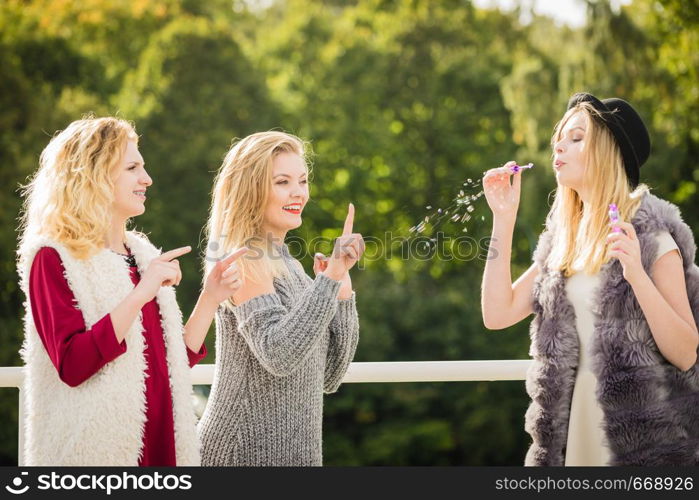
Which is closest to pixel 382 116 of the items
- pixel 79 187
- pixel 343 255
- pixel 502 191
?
pixel 502 191

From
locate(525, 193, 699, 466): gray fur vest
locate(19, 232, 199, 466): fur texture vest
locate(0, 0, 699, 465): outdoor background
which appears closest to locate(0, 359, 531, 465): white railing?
locate(525, 193, 699, 466): gray fur vest

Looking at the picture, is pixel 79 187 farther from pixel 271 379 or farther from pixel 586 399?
pixel 586 399

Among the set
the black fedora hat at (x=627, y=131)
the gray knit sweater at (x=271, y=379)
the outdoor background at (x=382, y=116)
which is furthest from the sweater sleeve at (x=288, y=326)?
the outdoor background at (x=382, y=116)

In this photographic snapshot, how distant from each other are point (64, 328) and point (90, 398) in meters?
0.23

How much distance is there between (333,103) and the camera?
21.0 meters

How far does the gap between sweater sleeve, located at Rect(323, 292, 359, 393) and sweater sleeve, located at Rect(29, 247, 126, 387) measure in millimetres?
722

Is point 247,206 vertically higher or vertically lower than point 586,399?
higher

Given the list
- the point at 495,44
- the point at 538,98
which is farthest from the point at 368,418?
the point at 495,44

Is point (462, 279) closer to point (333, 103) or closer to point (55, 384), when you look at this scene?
point (333, 103)

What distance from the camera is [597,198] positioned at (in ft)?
9.15

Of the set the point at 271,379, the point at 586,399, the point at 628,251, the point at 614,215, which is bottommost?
the point at 586,399

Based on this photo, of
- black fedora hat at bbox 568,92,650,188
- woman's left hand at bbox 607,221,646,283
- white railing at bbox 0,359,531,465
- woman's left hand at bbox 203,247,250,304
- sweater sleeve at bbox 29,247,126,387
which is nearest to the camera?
sweater sleeve at bbox 29,247,126,387

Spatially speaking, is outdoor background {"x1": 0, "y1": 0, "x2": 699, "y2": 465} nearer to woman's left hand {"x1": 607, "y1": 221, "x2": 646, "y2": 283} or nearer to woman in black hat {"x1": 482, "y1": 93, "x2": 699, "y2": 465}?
woman in black hat {"x1": 482, "y1": 93, "x2": 699, "y2": 465}

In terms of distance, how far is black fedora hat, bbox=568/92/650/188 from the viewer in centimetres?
277
